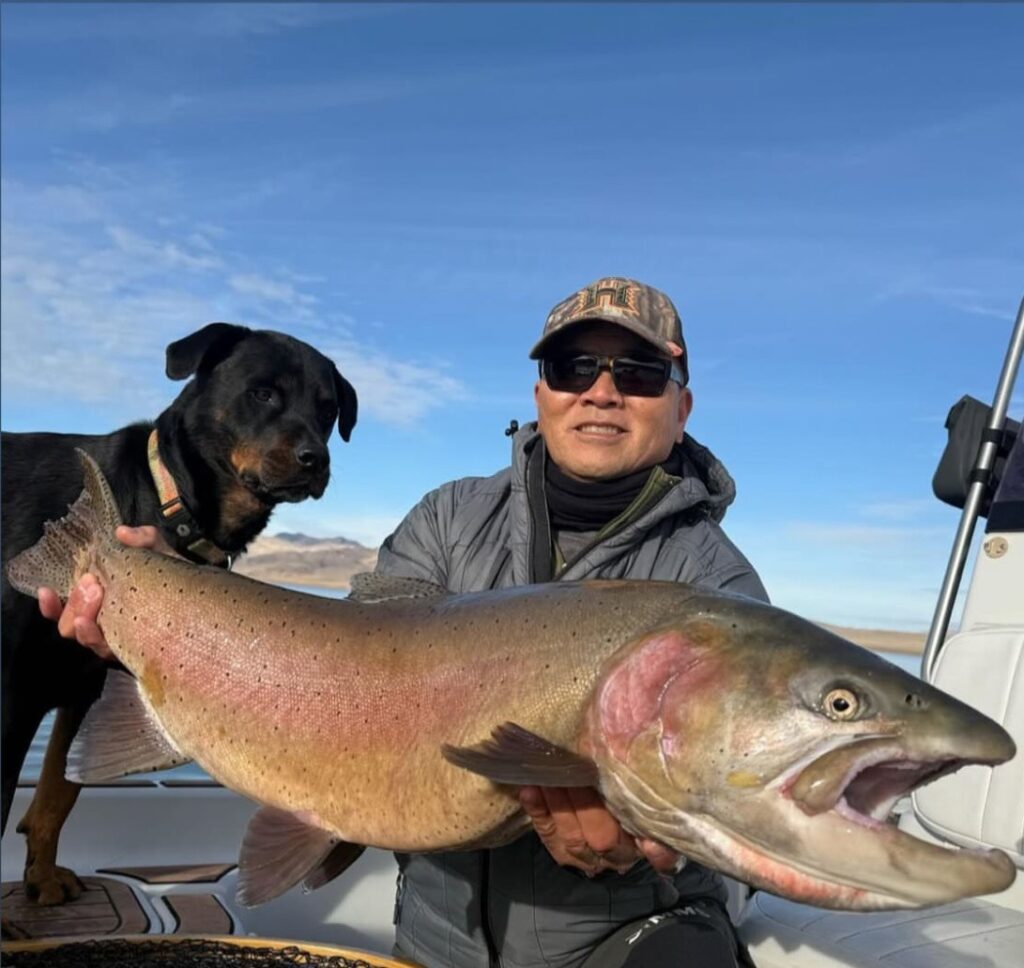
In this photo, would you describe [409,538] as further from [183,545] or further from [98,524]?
[183,545]

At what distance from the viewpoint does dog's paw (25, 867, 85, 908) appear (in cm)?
472

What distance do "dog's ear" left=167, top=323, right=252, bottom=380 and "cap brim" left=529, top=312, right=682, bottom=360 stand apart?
7.90 ft

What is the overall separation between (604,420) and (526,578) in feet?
2.10

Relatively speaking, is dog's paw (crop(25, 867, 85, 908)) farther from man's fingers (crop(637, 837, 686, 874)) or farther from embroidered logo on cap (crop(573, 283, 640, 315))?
embroidered logo on cap (crop(573, 283, 640, 315))

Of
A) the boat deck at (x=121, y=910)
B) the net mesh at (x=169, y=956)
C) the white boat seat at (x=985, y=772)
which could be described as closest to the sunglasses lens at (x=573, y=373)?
the white boat seat at (x=985, y=772)

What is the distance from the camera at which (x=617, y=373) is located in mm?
3672

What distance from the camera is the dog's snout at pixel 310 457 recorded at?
5.45 meters

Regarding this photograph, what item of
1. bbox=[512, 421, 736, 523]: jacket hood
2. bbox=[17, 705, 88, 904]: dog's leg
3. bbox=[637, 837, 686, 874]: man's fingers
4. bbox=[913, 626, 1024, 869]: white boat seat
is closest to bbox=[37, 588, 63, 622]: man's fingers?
bbox=[17, 705, 88, 904]: dog's leg

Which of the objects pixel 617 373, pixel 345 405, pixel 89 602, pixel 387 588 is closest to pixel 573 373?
pixel 617 373

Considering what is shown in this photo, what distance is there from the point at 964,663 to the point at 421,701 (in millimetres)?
2554

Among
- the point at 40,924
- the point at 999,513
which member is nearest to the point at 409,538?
the point at 40,924

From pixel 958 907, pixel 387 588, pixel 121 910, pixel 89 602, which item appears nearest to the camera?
pixel 387 588

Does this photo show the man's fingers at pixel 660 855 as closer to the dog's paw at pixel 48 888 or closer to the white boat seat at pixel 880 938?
the white boat seat at pixel 880 938

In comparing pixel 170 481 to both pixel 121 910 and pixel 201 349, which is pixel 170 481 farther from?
pixel 121 910
